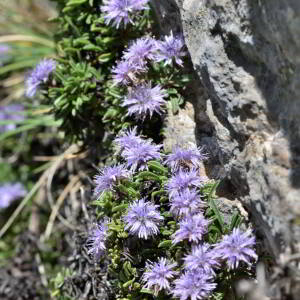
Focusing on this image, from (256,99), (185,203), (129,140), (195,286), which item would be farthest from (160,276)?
(256,99)

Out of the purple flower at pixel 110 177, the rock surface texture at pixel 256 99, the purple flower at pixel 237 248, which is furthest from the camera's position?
the purple flower at pixel 110 177

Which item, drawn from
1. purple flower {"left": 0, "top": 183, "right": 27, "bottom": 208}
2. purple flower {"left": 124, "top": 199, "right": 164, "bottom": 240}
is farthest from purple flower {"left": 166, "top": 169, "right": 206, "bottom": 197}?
purple flower {"left": 0, "top": 183, "right": 27, "bottom": 208}

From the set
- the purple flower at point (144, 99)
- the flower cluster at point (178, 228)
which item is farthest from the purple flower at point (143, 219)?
the purple flower at point (144, 99)

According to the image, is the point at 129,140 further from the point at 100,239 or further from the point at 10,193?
the point at 10,193

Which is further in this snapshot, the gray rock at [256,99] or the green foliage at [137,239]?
the green foliage at [137,239]

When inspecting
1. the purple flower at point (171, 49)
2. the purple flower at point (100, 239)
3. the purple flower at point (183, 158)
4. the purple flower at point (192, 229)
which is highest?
the purple flower at point (171, 49)

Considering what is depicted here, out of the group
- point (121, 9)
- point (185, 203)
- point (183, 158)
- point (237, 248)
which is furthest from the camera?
point (121, 9)

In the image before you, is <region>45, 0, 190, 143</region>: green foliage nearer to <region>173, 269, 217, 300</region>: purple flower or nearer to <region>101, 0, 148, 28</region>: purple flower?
<region>101, 0, 148, 28</region>: purple flower

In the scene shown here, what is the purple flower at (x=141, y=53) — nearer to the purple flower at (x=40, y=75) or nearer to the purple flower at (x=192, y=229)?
the purple flower at (x=40, y=75)
